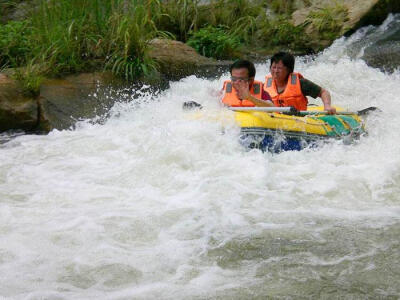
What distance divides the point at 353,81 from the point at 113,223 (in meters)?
4.96

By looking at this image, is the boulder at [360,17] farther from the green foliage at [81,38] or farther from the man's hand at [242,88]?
the man's hand at [242,88]

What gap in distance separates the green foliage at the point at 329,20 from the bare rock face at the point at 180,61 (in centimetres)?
212

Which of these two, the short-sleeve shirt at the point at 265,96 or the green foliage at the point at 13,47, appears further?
the green foliage at the point at 13,47

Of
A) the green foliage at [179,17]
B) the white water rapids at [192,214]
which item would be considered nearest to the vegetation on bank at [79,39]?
the green foliage at [179,17]

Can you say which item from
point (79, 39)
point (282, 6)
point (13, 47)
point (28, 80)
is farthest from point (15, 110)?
point (282, 6)

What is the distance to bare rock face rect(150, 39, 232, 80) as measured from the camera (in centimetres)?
737

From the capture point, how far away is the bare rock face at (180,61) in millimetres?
7367

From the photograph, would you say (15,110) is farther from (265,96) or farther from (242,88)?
(265,96)

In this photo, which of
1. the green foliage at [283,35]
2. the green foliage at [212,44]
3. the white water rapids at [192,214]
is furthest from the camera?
the green foliage at [283,35]

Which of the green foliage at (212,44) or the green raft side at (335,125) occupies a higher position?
the green raft side at (335,125)

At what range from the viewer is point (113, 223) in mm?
3559

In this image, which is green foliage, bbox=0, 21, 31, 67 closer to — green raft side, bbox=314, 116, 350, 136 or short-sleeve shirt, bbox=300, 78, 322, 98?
short-sleeve shirt, bbox=300, 78, 322, 98

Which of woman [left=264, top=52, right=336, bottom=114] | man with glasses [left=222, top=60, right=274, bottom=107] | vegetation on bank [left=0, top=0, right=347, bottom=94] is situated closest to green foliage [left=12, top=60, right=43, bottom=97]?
vegetation on bank [left=0, top=0, right=347, bottom=94]

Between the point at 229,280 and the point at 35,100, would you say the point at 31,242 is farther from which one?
the point at 35,100
